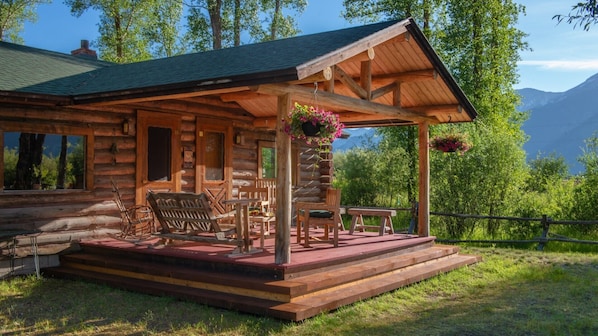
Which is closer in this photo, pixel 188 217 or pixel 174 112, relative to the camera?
pixel 188 217

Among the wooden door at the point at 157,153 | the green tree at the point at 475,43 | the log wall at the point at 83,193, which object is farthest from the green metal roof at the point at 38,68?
the green tree at the point at 475,43

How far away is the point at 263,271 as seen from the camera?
6.75 metres

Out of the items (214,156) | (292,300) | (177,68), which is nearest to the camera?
(292,300)

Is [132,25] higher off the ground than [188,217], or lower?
higher

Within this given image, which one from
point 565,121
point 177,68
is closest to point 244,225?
point 177,68

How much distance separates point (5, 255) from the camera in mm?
8242

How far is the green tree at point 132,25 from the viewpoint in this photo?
79.8 feet

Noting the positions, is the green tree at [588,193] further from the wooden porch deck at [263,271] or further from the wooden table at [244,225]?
the wooden table at [244,225]

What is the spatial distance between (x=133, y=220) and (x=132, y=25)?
62.0 ft

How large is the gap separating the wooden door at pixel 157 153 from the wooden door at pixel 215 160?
58 cm

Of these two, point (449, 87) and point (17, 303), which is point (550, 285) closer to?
point (449, 87)

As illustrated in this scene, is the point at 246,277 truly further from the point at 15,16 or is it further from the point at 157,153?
the point at 15,16

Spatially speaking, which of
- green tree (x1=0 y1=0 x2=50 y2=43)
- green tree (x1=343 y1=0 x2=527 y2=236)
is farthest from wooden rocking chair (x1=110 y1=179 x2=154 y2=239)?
green tree (x1=0 y1=0 x2=50 y2=43)

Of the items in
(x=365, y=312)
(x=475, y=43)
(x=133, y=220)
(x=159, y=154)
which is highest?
(x=475, y=43)
